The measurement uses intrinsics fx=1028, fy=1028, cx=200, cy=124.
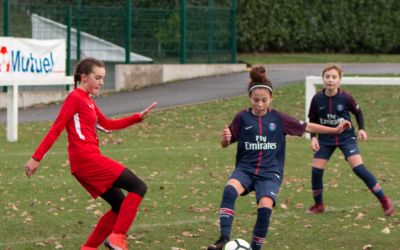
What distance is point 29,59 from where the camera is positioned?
21.4 m

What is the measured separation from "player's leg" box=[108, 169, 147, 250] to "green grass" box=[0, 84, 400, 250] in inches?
27.4

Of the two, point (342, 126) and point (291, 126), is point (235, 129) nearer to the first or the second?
point (291, 126)

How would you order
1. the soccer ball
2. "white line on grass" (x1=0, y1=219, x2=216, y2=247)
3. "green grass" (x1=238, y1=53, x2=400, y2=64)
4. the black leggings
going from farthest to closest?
"green grass" (x1=238, y1=53, x2=400, y2=64) < "white line on grass" (x1=0, y1=219, x2=216, y2=247) < the black leggings < the soccer ball

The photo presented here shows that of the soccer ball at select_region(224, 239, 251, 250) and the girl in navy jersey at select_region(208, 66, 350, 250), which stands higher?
the girl in navy jersey at select_region(208, 66, 350, 250)

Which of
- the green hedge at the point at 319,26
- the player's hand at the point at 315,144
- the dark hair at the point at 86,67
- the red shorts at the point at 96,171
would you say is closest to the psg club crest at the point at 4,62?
the player's hand at the point at 315,144

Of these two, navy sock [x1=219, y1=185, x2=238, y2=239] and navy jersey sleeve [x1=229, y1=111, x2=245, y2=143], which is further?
navy jersey sleeve [x1=229, y1=111, x2=245, y2=143]

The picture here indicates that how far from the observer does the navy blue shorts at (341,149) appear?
11.5 m

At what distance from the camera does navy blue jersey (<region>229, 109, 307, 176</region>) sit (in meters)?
9.17

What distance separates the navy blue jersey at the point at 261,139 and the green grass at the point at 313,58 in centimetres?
2593

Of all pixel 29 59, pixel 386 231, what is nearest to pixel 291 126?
pixel 386 231

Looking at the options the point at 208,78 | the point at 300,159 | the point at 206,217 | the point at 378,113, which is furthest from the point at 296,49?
the point at 206,217

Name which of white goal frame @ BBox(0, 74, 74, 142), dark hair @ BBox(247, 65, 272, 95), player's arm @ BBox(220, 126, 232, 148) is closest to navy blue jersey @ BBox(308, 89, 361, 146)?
dark hair @ BBox(247, 65, 272, 95)

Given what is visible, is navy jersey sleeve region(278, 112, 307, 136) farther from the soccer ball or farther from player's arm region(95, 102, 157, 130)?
the soccer ball

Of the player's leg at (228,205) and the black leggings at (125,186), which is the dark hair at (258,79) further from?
the black leggings at (125,186)
